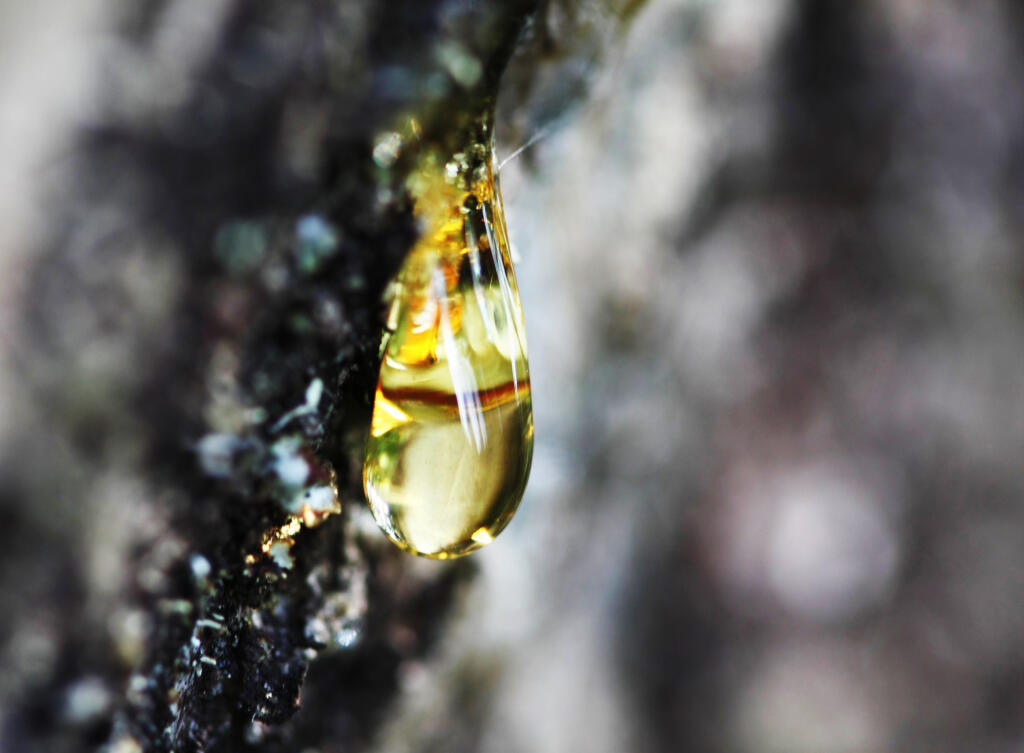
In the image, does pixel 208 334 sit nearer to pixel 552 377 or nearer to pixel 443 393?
pixel 443 393

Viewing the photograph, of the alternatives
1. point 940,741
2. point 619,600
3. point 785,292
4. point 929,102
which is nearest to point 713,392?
point 785,292

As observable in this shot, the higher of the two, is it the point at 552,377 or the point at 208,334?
the point at 552,377

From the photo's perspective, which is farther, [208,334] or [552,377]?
[552,377]

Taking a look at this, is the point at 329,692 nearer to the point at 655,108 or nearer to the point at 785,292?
the point at 655,108

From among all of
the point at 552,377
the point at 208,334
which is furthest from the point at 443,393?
the point at 552,377
